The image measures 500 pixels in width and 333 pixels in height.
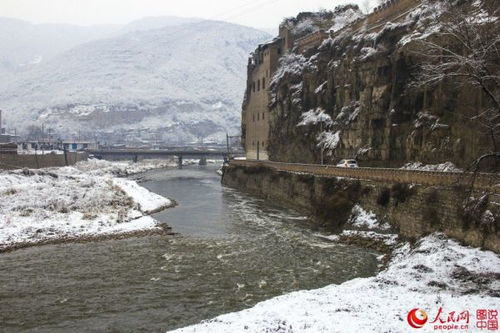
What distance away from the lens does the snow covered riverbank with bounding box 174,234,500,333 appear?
1703 cm

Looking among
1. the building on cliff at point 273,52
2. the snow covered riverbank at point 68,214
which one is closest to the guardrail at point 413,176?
the snow covered riverbank at point 68,214

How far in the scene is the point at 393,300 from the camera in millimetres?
19516

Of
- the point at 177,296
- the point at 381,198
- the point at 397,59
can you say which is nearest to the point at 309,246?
the point at 381,198

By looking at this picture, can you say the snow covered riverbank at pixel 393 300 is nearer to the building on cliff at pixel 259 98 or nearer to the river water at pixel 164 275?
the river water at pixel 164 275

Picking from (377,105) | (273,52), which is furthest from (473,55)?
(273,52)

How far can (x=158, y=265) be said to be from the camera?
29.5 meters

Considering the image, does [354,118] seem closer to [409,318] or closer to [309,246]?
[309,246]

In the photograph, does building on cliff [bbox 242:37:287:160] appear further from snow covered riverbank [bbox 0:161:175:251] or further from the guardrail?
snow covered riverbank [bbox 0:161:175:251]

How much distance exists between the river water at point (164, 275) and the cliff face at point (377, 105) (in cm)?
1242

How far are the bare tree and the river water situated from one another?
11.6m

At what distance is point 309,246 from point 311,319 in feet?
55.4

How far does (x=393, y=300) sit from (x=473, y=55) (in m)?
10.4

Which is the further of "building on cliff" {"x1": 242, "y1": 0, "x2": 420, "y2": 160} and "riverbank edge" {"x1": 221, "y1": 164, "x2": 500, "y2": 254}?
"building on cliff" {"x1": 242, "y1": 0, "x2": 420, "y2": 160}

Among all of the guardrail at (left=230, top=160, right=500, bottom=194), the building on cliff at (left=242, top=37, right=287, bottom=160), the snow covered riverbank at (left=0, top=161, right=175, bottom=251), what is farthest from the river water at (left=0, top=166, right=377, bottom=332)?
the building on cliff at (left=242, top=37, right=287, bottom=160)
